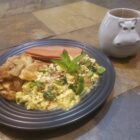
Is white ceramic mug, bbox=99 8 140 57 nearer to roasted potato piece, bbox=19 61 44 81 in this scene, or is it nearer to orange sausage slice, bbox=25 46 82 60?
orange sausage slice, bbox=25 46 82 60

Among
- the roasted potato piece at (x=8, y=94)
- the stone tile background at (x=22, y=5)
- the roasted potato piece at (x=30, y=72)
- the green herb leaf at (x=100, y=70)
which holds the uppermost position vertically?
the green herb leaf at (x=100, y=70)

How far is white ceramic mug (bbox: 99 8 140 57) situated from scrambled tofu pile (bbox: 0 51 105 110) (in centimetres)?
12

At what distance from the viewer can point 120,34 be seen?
0.77 m

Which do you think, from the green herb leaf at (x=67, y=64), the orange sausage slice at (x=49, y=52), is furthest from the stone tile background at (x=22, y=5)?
the green herb leaf at (x=67, y=64)

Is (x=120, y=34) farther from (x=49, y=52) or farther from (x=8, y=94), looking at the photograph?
(x=8, y=94)

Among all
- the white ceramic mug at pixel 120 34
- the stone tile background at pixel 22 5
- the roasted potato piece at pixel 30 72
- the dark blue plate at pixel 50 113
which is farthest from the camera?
the stone tile background at pixel 22 5

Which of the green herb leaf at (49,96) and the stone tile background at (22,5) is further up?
the green herb leaf at (49,96)

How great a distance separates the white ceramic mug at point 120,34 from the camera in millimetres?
766

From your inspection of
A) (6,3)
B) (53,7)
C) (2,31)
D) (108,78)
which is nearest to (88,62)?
(108,78)

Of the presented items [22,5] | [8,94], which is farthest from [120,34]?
[22,5]

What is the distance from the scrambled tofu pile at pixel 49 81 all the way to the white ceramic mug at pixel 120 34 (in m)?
0.12

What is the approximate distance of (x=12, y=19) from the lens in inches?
46.4

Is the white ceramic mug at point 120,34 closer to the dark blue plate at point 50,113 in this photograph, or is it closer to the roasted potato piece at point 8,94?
the dark blue plate at point 50,113

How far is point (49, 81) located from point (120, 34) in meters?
0.26
